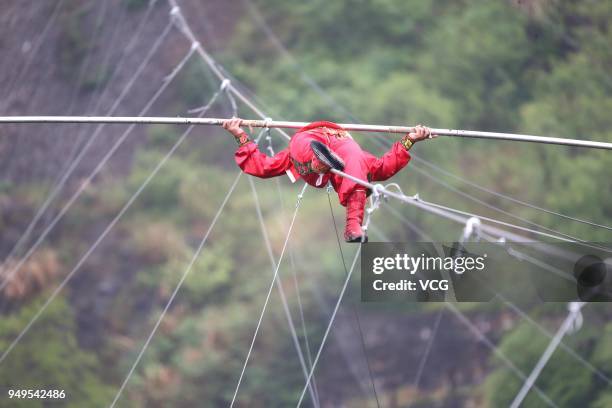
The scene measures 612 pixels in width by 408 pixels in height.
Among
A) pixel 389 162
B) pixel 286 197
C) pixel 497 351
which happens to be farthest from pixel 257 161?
pixel 286 197

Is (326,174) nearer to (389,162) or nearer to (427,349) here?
(389,162)

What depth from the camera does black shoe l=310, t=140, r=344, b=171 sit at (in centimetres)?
459

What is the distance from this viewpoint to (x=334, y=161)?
181 inches

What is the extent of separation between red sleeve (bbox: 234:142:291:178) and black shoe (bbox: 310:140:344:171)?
11.0 inches

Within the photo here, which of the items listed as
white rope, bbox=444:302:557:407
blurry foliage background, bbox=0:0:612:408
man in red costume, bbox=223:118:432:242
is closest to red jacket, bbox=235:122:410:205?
man in red costume, bbox=223:118:432:242

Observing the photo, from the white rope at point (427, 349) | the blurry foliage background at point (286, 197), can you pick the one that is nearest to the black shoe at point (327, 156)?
the blurry foliage background at point (286, 197)

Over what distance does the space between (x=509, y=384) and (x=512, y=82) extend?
541 cm

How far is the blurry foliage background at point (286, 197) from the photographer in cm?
1252

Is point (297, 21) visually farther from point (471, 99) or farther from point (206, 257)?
point (206, 257)

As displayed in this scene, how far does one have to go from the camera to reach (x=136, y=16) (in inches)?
530

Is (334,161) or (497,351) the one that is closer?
(334,161)

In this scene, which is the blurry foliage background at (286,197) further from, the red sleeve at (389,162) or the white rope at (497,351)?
the red sleeve at (389,162)


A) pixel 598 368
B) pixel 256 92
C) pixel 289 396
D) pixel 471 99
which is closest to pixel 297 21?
pixel 256 92

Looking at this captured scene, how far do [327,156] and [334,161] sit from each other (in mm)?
40
